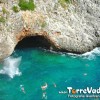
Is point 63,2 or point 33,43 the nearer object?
point 63,2

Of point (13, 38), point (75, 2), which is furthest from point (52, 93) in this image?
point (75, 2)

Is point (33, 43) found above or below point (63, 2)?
below

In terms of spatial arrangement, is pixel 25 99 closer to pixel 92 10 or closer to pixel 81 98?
pixel 81 98

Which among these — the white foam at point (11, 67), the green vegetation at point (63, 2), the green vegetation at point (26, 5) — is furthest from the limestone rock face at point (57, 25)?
the white foam at point (11, 67)

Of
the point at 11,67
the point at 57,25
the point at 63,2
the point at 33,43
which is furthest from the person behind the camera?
the point at 33,43

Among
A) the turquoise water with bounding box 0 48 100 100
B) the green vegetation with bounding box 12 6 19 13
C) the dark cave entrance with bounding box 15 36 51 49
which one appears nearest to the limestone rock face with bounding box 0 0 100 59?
the green vegetation with bounding box 12 6 19 13

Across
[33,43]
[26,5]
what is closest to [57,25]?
[33,43]
